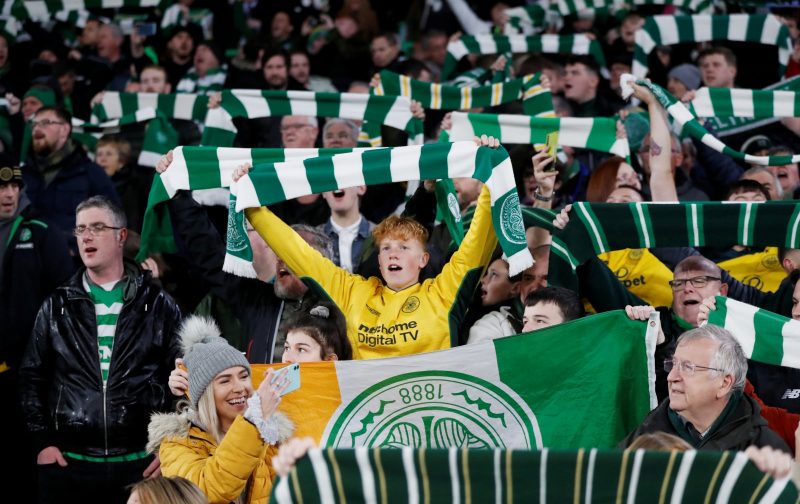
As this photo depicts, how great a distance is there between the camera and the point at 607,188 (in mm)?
8062

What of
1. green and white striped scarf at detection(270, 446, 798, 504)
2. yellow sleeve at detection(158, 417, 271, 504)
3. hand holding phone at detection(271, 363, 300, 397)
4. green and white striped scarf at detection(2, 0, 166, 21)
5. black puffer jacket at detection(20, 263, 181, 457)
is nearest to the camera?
green and white striped scarf at detection(270, 446, 798, 504)

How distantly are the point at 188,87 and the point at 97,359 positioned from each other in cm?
624

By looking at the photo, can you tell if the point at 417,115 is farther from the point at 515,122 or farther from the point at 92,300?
the point at 92,300

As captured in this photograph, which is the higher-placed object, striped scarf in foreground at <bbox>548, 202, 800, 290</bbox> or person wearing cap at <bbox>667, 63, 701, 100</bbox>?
person wearing cap at <bbox>667, 63, 701, 100</bbox>

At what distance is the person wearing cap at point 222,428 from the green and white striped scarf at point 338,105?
11.9 ft

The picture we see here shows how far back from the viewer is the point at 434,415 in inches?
226

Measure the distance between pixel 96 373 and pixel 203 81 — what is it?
641cm

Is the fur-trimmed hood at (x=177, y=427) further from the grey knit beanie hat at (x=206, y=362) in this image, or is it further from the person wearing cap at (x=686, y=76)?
the person wearing cap at (x=686, y=76)

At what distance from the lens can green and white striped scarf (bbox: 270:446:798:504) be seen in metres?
3.94

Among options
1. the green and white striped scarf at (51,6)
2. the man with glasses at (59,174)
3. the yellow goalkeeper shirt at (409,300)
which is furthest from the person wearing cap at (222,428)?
the green and white striped scarf at (51,6)

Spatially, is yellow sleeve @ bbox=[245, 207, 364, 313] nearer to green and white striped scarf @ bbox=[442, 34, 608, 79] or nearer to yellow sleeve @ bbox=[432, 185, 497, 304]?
yellow sleeve @ bbox=[432, 185, 497, 304]

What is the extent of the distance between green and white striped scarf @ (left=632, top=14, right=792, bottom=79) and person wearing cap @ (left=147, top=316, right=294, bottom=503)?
19.6ft

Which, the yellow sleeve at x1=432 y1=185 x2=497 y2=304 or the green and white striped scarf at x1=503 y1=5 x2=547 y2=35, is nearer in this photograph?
the yellow sleeve at x1=432 y1=185 x2=497 y2=304

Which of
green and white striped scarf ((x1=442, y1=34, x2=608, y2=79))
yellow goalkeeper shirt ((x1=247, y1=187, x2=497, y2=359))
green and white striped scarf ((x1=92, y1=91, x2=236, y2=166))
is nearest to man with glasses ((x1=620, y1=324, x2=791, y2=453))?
yellow goalkeeper shirt ((x1=247, y1=187, x2=497, y2=359))
